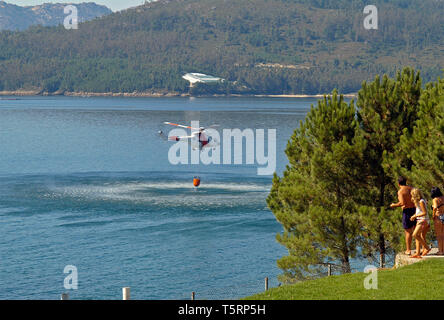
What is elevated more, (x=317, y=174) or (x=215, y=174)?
(x=317, y=174)

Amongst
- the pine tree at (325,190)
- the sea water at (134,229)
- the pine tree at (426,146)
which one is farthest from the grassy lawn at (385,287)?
the pine tree at (325,190)

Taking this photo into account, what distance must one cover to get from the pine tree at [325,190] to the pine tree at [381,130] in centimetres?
69

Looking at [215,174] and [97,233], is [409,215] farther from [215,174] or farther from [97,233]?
[215,174]

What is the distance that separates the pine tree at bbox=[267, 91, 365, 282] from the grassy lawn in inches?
349

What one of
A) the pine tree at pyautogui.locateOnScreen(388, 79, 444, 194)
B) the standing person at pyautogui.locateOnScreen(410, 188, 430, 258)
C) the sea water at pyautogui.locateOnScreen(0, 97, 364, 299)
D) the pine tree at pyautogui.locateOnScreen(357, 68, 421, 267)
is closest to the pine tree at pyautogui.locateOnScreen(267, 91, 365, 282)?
the pine tree at pyautogui.locateOnScreen(357, 68, 421, 267)

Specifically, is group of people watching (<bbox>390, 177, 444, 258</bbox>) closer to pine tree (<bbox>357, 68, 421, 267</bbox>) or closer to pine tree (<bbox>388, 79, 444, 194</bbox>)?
pine tree (<bbox>388, 79, 444, 194</bbox>)

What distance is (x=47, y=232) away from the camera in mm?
57469

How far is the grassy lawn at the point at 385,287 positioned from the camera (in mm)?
21105

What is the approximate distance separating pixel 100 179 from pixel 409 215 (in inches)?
2696

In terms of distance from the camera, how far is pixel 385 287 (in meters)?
22.0

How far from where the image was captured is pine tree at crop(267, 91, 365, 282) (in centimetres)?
3362

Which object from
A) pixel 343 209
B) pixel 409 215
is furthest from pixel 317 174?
pixel 409 215

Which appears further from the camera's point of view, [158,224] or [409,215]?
[158,224]

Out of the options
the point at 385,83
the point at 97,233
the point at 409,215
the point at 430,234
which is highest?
the point at 385,83
